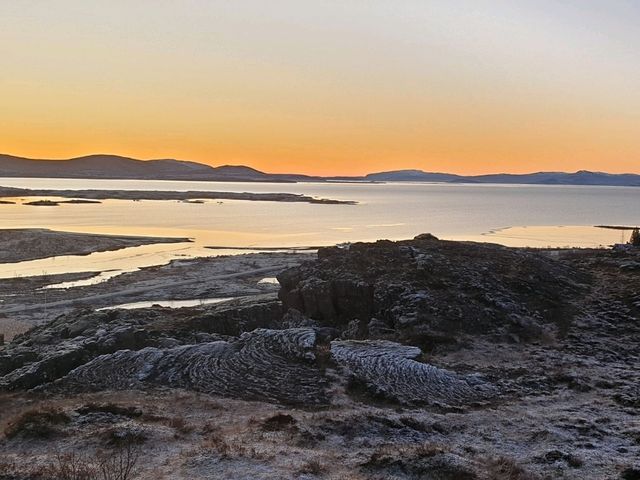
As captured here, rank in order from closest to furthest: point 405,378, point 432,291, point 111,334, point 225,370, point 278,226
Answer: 1. point 405,378
2. point 225,370
3. point 111,334
4. point 432,291
5. point 278,226

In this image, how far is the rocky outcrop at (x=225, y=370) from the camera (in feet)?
61.6

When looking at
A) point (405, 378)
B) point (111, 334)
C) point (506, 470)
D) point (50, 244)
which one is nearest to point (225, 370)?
point (405, 378)

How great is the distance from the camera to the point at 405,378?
19312 millimetres

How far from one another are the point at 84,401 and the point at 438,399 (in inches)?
436

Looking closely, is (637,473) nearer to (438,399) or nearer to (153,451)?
(438,399)

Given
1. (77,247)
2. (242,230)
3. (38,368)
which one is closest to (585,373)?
(38,368)

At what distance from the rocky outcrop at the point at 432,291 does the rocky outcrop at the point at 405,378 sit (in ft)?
8.81

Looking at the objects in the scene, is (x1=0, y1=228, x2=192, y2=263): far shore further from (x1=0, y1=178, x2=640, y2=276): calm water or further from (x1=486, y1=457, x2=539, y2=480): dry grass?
(x1=486, y1=457, x2=539, y2=480): dry grass

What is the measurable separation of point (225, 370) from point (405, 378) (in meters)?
6.21

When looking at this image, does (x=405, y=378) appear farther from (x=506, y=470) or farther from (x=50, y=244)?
(x=50, y=244)

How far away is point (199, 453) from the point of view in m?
13.9

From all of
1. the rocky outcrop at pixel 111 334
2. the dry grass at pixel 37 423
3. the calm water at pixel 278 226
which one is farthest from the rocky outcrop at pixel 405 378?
the calm water at pixel 278 226

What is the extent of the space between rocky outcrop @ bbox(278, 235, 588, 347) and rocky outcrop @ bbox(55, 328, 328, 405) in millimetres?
5084

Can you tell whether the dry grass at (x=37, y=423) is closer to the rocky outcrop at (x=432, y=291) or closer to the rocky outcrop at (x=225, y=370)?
the rocky outcrop at (x=225, y=370)
